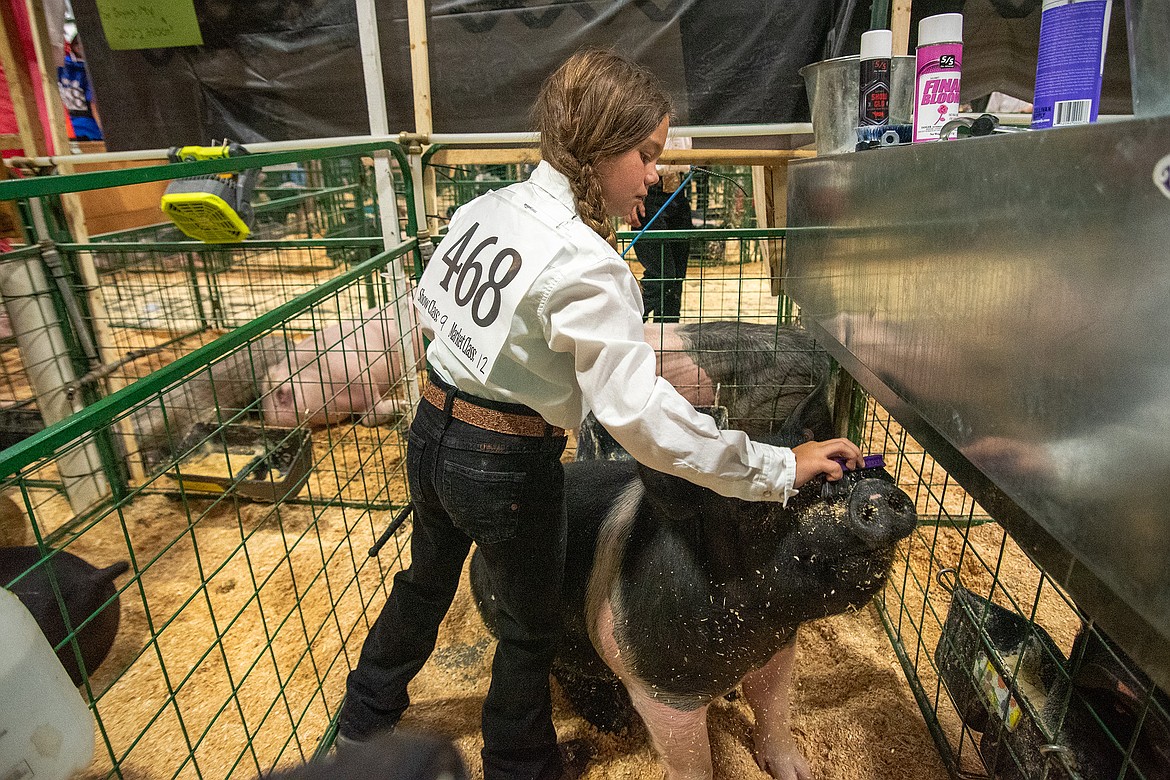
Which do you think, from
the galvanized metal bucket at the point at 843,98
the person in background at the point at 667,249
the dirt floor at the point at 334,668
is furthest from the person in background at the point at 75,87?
the galvanized metal bucket at the point at 843,98

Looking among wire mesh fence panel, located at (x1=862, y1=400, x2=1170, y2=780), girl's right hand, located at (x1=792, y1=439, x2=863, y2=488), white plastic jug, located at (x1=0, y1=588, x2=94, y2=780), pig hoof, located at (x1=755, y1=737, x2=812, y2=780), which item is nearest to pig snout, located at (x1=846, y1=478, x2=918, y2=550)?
girl's right hand, located at (x1=792, y1=439, x2=863, y2=488)

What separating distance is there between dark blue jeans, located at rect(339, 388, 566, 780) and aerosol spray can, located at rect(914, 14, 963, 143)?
2.99 feet

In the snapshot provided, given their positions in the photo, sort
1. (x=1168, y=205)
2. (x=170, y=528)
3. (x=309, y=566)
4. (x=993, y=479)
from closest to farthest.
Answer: (x=1168, y=205) → (x=993, y=479) → (x=309, y=566) → (x=170, y=528)

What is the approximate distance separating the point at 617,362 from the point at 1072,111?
2.27 feet

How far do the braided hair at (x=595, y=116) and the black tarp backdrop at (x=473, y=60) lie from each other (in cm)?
172

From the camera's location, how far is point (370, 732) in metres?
1.69

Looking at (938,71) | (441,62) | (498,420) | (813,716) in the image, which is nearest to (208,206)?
(441,62)

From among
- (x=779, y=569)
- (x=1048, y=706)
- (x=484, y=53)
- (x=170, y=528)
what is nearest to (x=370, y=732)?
(x=779, y=569)

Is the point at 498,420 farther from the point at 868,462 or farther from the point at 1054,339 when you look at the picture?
the point at 1054,339

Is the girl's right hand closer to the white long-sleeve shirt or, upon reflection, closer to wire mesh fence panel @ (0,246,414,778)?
the white long-sleeve shirt

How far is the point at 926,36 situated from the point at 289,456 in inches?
113

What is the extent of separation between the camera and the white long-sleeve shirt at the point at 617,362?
1.08 meters

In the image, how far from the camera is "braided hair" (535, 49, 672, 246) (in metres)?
1.17

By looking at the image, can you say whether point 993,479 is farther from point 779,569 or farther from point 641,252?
point 641,252
